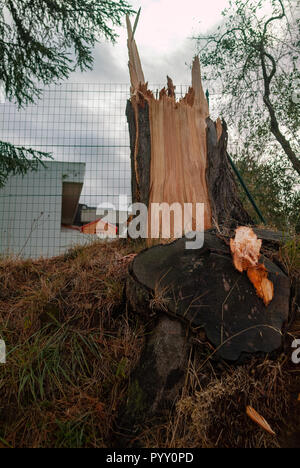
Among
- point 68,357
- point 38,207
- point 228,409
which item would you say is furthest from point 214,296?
point 38,207

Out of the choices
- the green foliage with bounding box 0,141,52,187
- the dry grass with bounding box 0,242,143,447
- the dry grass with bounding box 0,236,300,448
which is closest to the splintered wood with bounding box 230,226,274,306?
the dry grass with bounding box 0,236,300,448

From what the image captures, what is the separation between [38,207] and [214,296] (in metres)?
6.37

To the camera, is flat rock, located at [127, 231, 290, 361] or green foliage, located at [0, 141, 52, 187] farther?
green foliage, located at [0, 141, 52, 187]

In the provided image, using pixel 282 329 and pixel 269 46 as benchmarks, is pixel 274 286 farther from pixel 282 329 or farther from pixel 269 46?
pixel 269 46

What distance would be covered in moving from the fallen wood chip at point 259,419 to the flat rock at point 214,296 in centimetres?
19

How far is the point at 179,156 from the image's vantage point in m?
3.01

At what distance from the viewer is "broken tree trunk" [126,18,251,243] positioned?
9.69 ft

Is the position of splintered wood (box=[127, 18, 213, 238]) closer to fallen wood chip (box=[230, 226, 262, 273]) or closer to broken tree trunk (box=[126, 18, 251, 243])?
broken tree trunk (box=[126, 18, 251, 243])

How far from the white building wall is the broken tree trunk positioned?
4080 mm

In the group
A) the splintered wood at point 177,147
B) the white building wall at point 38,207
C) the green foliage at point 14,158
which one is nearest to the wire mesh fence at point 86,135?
the white building wall at point 38,207

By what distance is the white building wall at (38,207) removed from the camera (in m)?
7.04
